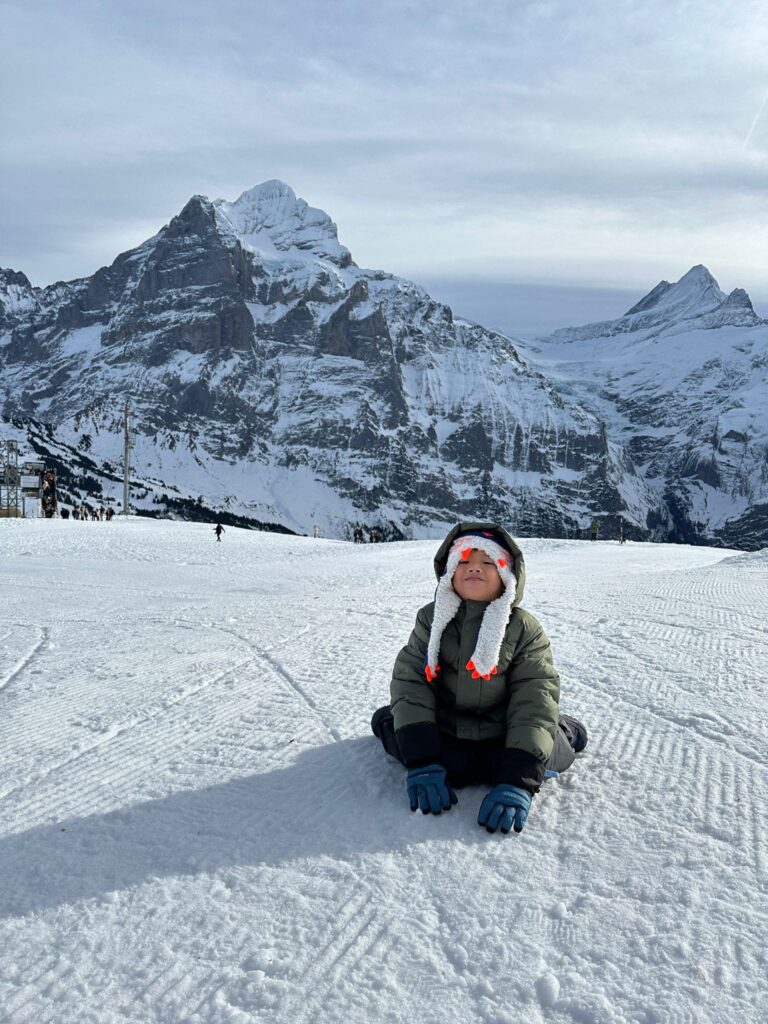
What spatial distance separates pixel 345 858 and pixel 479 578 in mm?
1394

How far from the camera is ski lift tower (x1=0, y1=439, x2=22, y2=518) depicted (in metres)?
49.5

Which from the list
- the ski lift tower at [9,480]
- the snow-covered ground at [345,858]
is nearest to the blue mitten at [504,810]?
the snow-covered ground at [345,858]

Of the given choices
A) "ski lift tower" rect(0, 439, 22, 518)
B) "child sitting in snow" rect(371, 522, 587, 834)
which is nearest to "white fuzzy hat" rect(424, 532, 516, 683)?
"child sitting in snow" rect(371, 522, 587, 834)

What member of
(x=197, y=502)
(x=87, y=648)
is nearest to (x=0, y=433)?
(x=197, y=502)

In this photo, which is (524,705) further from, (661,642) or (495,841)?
(661,642)

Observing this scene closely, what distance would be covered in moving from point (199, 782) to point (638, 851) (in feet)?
6.75

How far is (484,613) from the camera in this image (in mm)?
3824

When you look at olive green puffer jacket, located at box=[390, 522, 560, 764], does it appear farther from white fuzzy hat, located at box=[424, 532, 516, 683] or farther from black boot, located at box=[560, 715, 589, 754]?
black boot, located at box=[560, 715, 589, 754]

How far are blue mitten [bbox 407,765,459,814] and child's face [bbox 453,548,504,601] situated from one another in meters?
0.83

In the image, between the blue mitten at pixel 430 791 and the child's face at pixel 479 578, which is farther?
the child's face at pixel 479 578

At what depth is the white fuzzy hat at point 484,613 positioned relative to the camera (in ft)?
12.2

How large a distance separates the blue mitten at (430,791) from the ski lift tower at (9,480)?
162ft

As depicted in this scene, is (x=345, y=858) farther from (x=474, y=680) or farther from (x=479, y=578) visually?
(x=479, y=578)

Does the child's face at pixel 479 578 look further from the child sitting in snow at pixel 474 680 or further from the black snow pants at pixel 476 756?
the black snow pants at pixel 476 756
